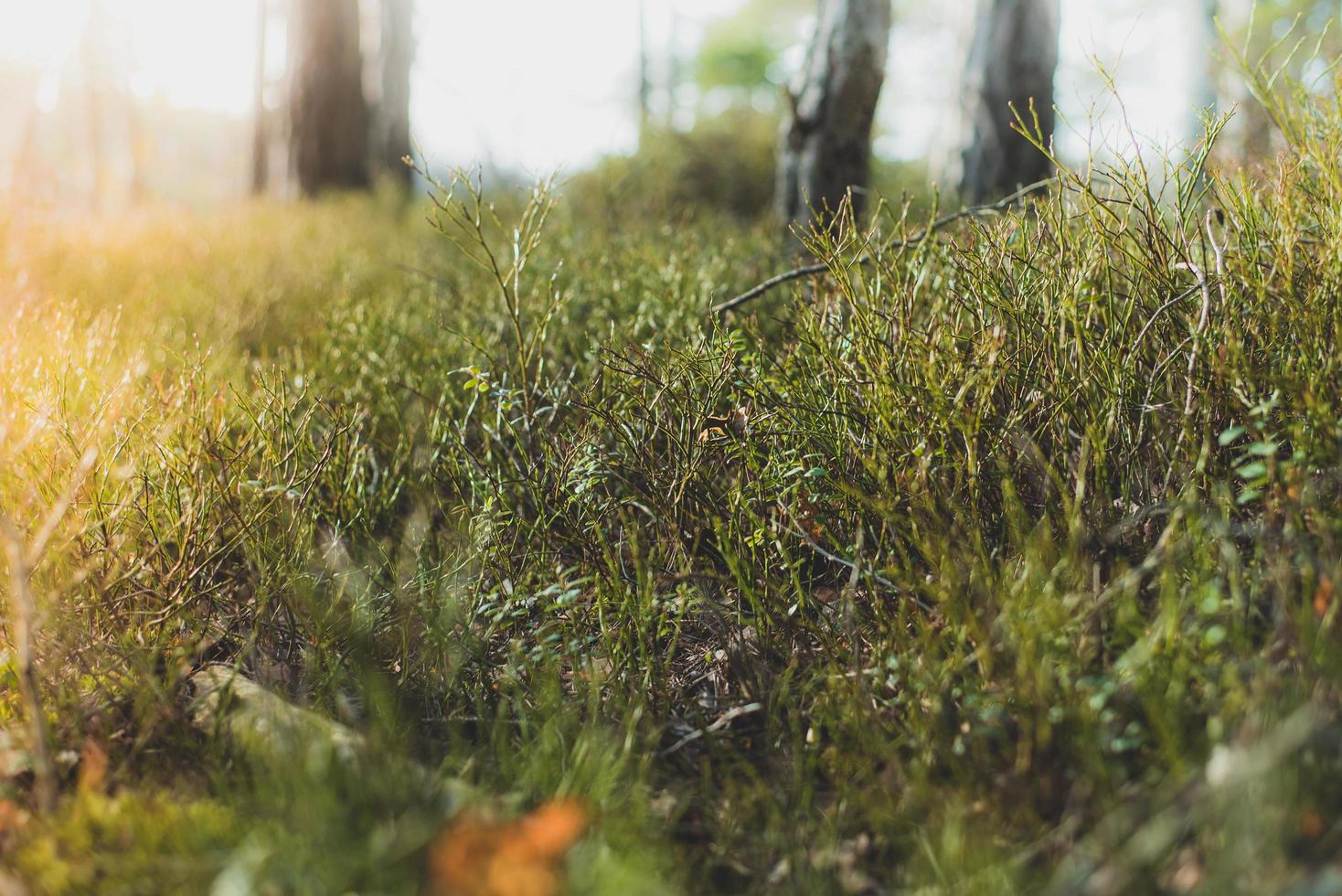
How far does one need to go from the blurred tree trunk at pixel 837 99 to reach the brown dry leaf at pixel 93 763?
12.8 feet

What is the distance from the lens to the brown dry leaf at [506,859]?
0.90m

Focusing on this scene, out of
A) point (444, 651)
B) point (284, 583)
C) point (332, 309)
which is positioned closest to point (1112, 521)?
point (444, 651)

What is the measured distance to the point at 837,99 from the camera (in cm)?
468

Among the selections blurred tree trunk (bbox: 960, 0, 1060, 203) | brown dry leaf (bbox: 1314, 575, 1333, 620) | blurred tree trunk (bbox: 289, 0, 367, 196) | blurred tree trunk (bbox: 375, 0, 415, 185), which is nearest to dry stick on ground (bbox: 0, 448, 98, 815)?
brown dry leaf (bbox: 1314, 575, 1333, 620)

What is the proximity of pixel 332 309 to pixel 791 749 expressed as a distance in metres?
2.62

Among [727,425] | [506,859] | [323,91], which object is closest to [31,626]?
[506,859]

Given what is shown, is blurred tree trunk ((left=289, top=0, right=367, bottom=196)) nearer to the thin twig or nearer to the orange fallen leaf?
the orange fallen leaf

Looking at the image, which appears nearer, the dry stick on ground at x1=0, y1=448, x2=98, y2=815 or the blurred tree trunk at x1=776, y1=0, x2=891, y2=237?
the dry stick on ground at x1=0, y1=448, x2=98, y2=815

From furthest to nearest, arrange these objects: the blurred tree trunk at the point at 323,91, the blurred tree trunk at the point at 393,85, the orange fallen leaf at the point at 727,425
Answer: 1. the blurred tree trunk at the point at 393,85
2. the blurred tree trunk at the point at 323,91
3. the orange fallen leaf at the point at 727,425

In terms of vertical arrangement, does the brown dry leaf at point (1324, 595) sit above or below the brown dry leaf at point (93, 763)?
above

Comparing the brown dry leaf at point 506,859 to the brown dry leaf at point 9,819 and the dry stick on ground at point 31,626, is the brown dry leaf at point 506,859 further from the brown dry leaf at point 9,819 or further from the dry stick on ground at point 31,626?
the brown dry leaf at point 9,819

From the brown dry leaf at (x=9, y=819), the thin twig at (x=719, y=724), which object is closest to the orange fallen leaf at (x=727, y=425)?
the thin twig at (x=719, y=724)

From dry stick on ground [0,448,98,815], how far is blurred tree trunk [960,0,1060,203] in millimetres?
5557

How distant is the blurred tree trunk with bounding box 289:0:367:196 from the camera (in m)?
9.12
